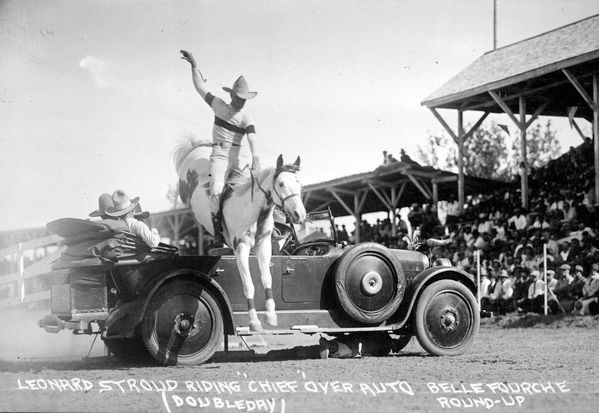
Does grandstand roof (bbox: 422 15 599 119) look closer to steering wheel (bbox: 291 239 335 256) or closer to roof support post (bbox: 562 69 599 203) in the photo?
roof support post (bbox: 562 69 599 203)

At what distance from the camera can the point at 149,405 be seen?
6629 millimetres

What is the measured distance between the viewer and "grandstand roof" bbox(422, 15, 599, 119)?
1945cm

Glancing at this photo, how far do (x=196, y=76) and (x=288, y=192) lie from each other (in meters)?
2.17

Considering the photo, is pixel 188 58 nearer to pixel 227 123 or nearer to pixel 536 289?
pixel 227 123

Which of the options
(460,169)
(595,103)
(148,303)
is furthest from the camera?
(460,169)

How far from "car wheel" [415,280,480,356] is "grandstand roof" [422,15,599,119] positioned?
30.8 feet

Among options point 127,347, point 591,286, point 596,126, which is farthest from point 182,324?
point 596,126

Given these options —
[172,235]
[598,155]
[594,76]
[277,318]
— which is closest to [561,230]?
[598,155]

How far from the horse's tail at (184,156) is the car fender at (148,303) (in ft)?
5.66

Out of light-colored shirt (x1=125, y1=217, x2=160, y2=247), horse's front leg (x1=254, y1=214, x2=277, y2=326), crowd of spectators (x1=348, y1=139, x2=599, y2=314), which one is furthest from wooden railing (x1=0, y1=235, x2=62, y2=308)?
crowd of spectators (x1=348, y1=139, x2=599, y2=314)

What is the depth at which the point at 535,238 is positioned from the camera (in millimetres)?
17969

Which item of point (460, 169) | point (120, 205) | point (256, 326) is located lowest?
point (256, 326)

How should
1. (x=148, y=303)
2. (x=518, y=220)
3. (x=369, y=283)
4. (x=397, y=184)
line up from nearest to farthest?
(x=148, y=303)
(x=369, y=283)
(x=518, y=220)
(x=397, y=184)

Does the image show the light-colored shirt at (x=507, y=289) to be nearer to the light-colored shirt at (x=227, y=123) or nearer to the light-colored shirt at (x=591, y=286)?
the light-colored shirt at (x=591, y=286)
